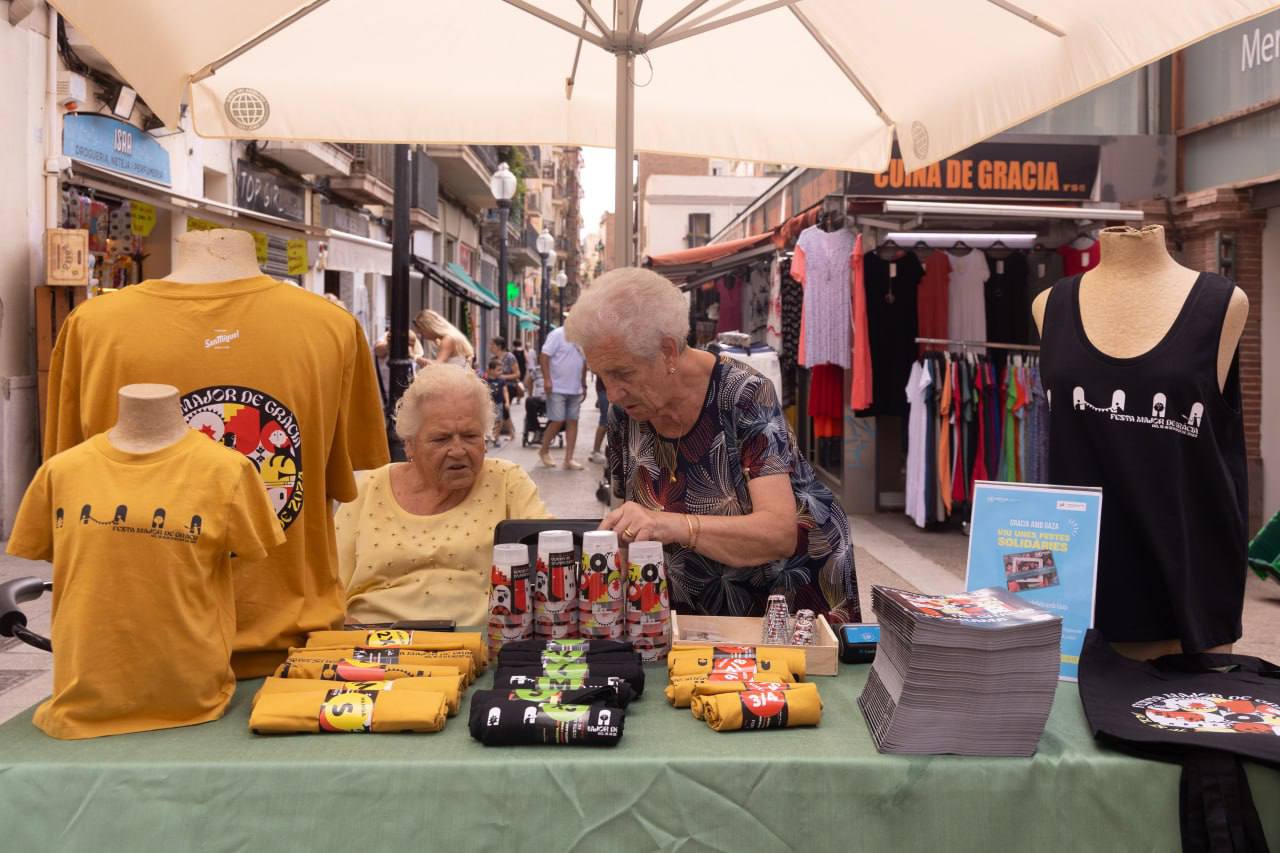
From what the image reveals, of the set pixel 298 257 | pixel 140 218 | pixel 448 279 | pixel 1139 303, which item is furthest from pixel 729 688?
pixel 448 279

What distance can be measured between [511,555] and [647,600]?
318 millimetres

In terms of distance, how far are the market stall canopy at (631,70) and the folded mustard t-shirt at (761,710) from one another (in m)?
2.11

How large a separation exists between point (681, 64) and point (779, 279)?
5.67 m

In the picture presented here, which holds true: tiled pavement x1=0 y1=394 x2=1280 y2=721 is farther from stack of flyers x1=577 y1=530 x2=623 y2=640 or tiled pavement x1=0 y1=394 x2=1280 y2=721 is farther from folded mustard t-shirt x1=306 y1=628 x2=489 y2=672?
stack of flyers x1=577 y1=530 x2=623 y2=640

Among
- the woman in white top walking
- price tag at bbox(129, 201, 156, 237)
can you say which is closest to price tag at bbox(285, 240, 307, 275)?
the woman in white top walking

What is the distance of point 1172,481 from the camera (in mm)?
2420

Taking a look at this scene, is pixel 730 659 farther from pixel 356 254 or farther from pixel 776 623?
pixel 356 254

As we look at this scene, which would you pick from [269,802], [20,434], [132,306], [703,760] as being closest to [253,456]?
[132,306]

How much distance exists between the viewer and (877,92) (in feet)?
13.6

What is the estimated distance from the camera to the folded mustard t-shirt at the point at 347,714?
6.48 ft

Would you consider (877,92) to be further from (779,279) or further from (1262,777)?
(779,279)

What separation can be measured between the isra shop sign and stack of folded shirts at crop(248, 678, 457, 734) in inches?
312

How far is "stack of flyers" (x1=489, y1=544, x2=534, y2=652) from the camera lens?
92.5 inches

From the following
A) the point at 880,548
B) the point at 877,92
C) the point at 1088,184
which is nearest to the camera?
the point at 877,92
